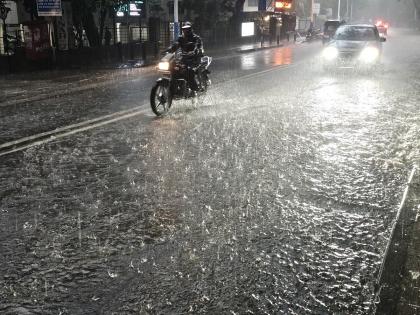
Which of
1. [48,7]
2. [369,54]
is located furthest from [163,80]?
[369,54]

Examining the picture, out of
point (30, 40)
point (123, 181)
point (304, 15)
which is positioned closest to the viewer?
point (123, 181)

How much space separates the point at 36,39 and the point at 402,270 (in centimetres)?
1949

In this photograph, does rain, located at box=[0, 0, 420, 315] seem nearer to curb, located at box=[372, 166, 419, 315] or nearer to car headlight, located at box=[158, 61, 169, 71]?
curb, located at box=[372, 166, 419, 315]

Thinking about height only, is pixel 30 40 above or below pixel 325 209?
above

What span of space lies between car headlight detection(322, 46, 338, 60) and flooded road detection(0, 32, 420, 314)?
10.2 metres

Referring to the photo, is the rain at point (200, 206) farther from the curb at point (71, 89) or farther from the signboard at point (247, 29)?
the signboard at point (247, 29)

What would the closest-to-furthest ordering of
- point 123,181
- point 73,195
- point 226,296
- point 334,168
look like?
point 226,296, point 73,195, point 123,181, point 334,168

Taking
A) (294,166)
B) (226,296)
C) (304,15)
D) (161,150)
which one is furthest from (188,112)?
(304,15)

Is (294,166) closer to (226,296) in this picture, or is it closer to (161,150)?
(161,150)

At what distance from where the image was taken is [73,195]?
543 centimetres

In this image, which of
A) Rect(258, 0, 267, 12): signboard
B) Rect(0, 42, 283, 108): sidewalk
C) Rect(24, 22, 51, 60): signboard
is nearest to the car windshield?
Rect(0, 42, 283, 108): sidewalk


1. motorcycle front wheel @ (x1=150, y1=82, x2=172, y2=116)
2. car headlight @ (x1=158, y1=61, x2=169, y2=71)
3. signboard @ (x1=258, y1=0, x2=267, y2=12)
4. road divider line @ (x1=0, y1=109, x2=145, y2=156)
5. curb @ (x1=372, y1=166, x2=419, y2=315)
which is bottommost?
curb @ (x1=372, y1=166, x2=419, y2=315)

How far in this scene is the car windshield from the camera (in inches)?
805

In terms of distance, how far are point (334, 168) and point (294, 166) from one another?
20.6 inches
